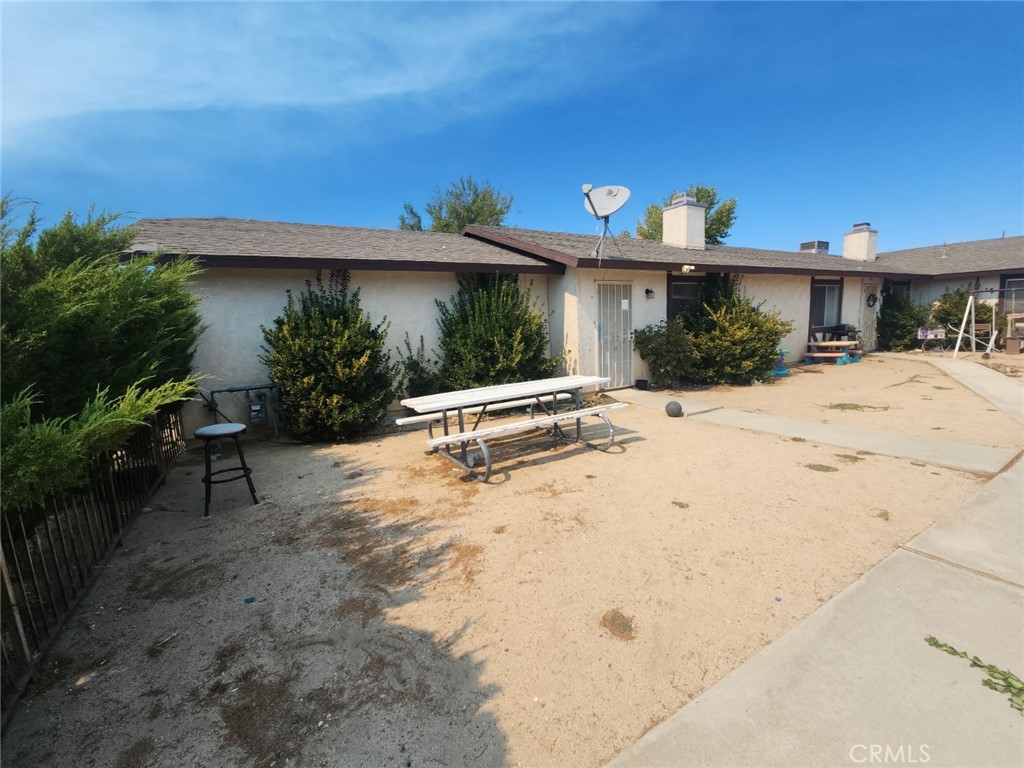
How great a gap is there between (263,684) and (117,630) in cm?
119

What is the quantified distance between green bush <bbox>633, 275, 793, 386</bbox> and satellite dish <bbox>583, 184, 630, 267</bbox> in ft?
7.76

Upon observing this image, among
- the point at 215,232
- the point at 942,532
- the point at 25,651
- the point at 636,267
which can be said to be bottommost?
the point at 942,532

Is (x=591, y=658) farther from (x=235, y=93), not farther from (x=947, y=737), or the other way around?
(x=235, y=93)

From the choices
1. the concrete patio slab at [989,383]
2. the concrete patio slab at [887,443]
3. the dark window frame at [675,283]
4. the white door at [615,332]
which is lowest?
the concrete patio slab at [989,383]

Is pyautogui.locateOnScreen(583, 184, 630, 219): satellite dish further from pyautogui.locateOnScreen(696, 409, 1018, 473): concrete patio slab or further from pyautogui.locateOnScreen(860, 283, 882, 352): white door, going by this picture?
pyautogui.locateOnScreen(860, 283, 882, 352): white door

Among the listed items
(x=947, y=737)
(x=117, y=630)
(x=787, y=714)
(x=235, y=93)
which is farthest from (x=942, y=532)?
(x=235, y=93)

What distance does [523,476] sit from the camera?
5.04 metres

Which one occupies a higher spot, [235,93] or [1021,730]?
[235,93]

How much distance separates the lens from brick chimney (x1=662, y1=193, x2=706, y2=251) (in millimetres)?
12867

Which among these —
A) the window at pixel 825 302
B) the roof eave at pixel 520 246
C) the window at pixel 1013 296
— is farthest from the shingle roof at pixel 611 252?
the window at pixel 1013 296

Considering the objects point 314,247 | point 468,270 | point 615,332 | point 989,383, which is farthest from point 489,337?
point 989,383

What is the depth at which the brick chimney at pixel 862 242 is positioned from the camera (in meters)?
18.4

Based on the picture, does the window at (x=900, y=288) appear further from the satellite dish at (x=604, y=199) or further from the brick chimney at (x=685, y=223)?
the satellite dish at (x=604, y=199)

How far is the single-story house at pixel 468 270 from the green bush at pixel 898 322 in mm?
2601
